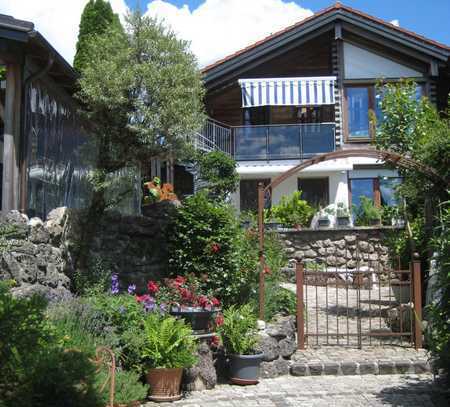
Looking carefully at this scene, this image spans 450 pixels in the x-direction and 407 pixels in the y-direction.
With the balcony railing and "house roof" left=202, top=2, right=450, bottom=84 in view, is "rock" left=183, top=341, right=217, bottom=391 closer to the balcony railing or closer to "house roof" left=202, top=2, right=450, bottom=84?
the balcony railing

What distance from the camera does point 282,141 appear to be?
19.9 metres

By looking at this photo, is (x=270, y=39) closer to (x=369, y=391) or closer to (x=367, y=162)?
(x=367, y=162)

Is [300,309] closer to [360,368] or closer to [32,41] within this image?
[360,368]

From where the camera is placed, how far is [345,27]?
20109mm

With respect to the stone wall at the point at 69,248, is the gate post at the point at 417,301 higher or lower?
lower

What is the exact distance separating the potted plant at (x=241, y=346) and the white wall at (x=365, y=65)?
1447 centimetres

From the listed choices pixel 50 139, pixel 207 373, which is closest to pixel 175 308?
pixel 207 373

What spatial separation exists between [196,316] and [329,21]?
14.8 meters

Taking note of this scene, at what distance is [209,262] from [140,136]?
7.15 ft

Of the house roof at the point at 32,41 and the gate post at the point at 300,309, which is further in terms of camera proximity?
the gate post at the point at 300,309

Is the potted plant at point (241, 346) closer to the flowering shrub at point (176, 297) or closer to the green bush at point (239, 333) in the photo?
the green bush at point (239, 333)

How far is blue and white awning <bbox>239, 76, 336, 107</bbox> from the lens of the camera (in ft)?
65.3

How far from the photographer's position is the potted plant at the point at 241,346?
25.1 ft

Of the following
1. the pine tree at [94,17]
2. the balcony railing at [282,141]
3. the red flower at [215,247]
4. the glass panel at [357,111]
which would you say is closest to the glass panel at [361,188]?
the balcony railing at [282,141]
